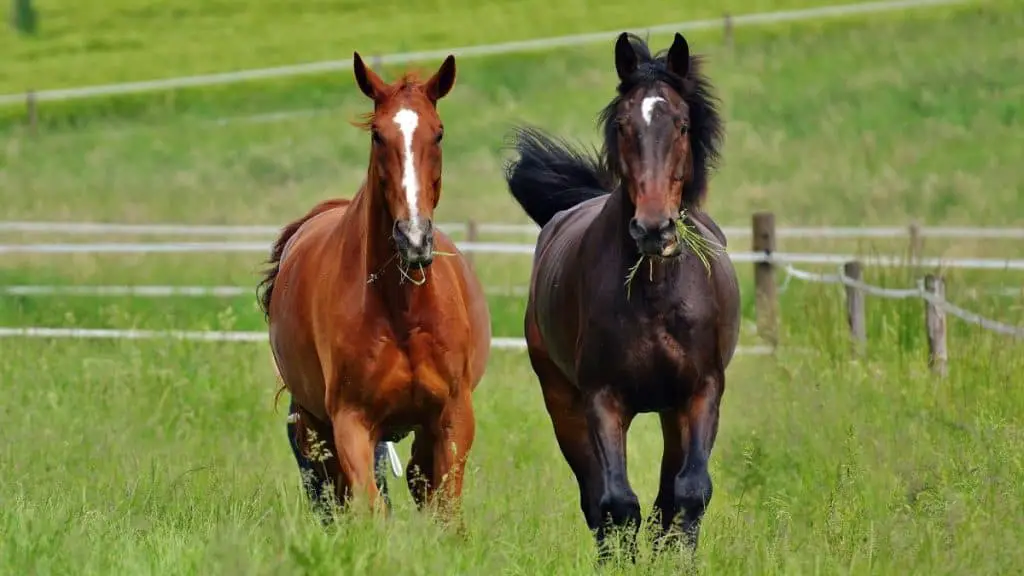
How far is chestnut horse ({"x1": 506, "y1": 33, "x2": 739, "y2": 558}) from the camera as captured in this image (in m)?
6.78

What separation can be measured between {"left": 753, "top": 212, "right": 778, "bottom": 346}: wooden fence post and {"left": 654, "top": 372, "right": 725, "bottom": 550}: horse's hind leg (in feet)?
24.5

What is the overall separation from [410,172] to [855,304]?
747 cm

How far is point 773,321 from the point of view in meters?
14.8

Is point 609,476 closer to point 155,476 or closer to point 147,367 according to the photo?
point 155,476

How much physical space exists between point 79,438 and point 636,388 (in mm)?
3909

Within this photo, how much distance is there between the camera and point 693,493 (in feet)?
22.6

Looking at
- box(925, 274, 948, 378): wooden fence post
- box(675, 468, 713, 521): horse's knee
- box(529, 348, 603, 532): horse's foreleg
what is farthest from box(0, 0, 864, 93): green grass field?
box(675, 468, 713, 521): horse's knee

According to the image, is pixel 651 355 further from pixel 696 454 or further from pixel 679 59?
pixel 679 59

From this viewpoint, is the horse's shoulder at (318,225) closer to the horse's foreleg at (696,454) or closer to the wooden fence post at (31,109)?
the horse's foreleg at (696,454)

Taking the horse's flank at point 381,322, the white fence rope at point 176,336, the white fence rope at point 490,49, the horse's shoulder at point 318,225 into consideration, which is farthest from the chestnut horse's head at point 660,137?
the white fence rope at point 490,49

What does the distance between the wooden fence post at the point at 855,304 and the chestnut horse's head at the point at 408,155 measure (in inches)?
271

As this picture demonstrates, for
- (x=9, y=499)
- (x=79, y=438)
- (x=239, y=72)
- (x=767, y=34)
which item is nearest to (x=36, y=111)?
(x=239, y=72)

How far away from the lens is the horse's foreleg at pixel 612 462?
6965mm

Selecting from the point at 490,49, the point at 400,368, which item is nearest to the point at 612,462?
the point at 400,368
